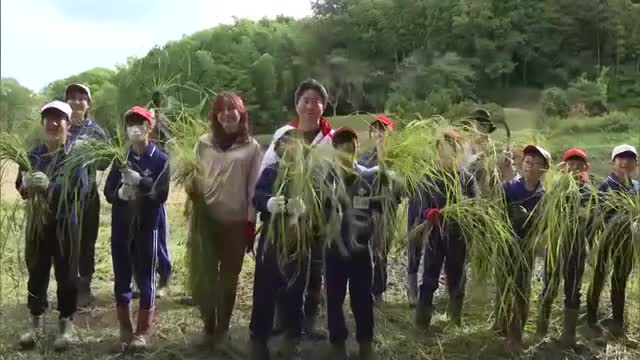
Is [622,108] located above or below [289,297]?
above

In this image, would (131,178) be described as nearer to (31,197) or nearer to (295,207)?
(31,197)

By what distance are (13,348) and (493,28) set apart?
169 inches

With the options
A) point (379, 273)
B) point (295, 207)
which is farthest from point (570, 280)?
point (295, 207)

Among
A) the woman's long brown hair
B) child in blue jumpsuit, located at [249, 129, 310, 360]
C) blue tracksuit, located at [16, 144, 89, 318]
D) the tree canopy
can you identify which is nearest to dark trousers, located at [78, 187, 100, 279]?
blue tracksuit, located at [16, 144, 89, 318]

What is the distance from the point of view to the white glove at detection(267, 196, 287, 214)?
11.5 feet

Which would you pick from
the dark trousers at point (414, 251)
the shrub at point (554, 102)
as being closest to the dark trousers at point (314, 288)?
the dark trousers at point (414, 251)

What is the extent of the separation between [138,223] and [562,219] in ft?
7.77

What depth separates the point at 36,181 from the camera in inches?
148

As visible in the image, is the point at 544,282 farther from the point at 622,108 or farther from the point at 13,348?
the point at 622,108

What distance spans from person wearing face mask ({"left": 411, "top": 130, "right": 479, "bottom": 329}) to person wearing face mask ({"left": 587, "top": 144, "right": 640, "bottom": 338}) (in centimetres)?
79

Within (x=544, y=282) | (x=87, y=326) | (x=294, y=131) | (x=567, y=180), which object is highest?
(x=294, y=131)

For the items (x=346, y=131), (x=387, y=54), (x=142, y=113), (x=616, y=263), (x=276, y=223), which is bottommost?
(x=616, y=263)

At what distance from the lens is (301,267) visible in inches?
146

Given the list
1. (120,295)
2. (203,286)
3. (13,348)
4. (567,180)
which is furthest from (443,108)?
(13,348)
